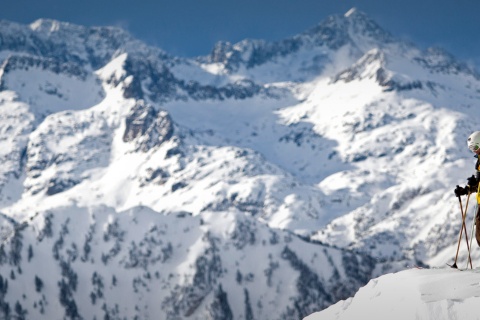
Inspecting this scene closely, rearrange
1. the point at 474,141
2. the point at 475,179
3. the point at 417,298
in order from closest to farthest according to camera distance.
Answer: the point at 417,298 < the point at 474,141 < the point at 475,179

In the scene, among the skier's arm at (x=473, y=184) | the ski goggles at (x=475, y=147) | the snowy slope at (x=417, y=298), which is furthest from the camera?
the skier's arm at (x=473, y=184)

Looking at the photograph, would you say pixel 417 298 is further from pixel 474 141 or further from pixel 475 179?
pixel 474 141

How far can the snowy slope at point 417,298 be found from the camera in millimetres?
19875

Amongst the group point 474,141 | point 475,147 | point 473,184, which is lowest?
point 473,184

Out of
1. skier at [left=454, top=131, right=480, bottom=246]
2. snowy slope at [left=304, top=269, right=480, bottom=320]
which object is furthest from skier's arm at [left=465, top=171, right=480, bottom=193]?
snowy slope at [left=304, top=269, right=480, bottom=320]

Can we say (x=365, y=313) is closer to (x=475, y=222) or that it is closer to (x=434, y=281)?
(x=434, y=281)

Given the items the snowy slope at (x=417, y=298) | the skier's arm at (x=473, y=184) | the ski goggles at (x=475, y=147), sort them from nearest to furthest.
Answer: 1. the snowy slope at (x=417, y=298)
2. the ski goggles at (x=475, y=147)
3. the skier's arm at (x=473, y=184)

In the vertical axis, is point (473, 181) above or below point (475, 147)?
below

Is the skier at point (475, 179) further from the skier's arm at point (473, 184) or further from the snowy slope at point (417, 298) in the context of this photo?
the snowy slope at point (417, 298)

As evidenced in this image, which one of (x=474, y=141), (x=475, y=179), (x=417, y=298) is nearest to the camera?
(x=417, y=298)

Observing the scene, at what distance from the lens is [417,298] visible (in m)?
21.3

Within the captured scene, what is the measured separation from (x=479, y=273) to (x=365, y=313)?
384cm

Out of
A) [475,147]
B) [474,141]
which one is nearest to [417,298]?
[475,147]

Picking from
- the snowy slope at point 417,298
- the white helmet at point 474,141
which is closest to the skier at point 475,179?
the white helmet at point 474,141
